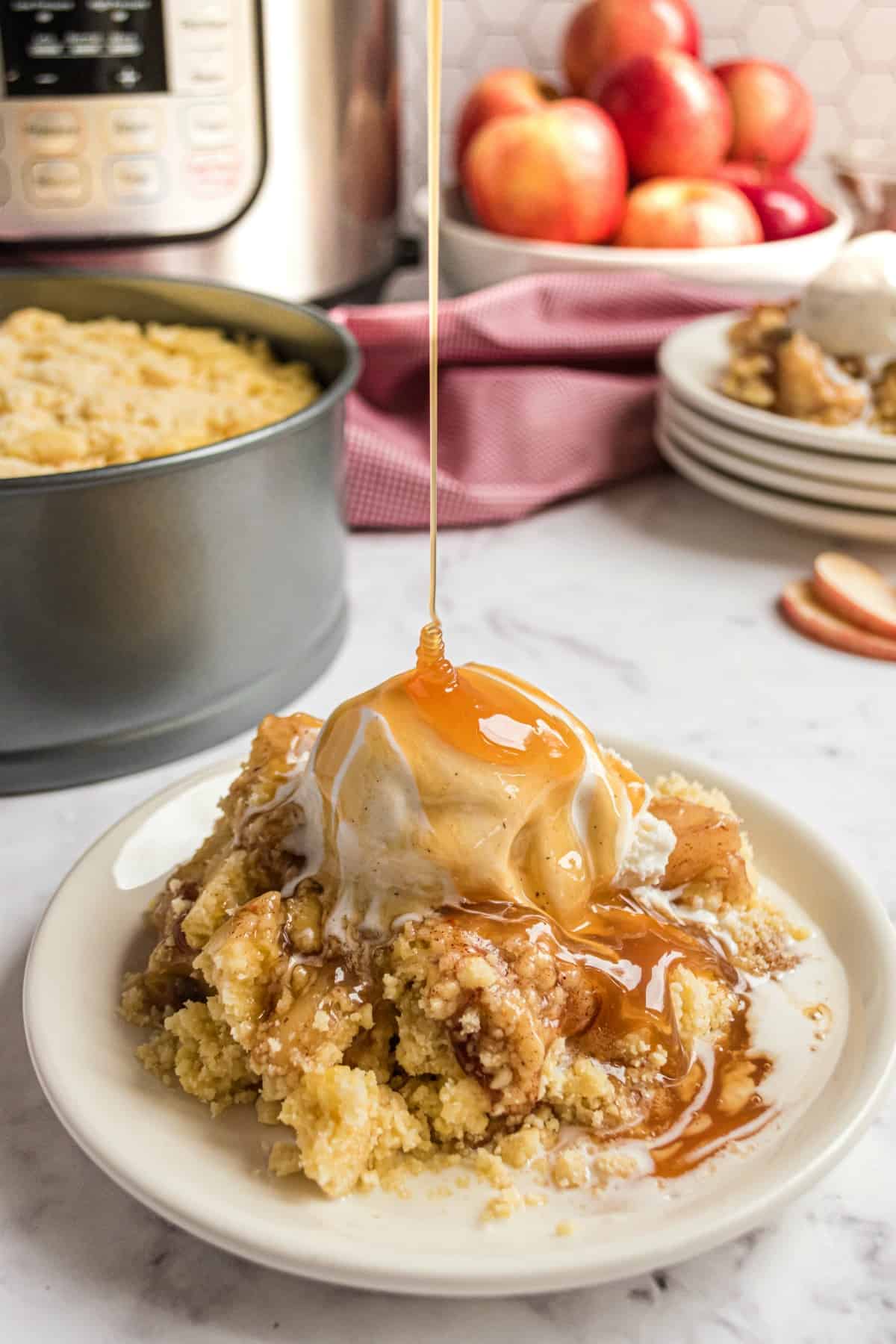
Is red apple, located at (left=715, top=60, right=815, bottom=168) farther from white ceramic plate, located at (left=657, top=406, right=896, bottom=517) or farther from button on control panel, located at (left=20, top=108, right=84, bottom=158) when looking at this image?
button on control panel, located at (left=20, top=108, right=84, bottom=158)

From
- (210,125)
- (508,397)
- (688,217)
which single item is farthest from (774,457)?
(210,125)

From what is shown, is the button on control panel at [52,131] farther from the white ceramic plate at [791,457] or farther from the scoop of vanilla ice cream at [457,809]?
the scoop of vanilla ice cream at [457,809]

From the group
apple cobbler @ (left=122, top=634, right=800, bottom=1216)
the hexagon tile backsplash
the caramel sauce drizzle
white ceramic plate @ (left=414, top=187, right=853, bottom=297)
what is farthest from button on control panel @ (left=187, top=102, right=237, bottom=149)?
apple cobbler @ (left=122, top=634, right=800, bottom=1216)

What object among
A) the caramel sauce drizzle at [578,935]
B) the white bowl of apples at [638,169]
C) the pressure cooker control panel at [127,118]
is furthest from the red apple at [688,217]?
the caramel sauce drizzle at [578,935]

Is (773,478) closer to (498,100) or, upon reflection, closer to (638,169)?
(638,169)

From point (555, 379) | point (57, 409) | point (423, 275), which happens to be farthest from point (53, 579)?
point (423, 275)
